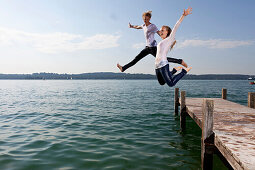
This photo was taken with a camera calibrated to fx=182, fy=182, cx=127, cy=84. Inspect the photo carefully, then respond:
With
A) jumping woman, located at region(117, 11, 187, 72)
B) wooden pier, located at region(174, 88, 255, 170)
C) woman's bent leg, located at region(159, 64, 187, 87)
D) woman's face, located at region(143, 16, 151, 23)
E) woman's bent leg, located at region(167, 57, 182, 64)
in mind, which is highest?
woman's face, located at region(143, 16, 151, 23)

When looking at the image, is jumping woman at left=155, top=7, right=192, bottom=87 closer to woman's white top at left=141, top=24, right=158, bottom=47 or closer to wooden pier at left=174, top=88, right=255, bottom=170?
woman's white top at left=141, top=24, right=158, bottom=47

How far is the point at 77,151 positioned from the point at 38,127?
18.4 feet

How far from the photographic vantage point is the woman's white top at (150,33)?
5.02 m

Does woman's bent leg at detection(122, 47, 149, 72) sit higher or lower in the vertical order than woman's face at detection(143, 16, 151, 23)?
lower

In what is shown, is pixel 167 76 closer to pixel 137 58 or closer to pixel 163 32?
pixel 137 58

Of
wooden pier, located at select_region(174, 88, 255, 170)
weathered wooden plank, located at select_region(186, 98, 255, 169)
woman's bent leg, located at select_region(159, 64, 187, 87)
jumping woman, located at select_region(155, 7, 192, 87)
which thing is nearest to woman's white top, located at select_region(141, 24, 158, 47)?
jumping woman, located at select_region(155, 7, 192, 87)

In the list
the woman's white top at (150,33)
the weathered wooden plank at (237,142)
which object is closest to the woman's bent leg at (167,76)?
the woman's white top at (150,33)

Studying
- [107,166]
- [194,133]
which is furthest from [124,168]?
[194,133]

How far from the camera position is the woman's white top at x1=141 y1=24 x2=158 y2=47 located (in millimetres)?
5016

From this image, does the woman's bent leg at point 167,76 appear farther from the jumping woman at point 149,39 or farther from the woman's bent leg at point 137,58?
the woman's bent leg at point 137,58

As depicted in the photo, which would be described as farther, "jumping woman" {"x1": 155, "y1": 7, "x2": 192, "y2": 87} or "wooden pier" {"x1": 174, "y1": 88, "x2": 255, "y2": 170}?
"jumping woman" {"x1": 155, "y1": 7, "x2": 192, "y2": 87}

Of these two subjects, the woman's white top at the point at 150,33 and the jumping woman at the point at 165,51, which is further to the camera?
the woman's white top at the point at 150,33

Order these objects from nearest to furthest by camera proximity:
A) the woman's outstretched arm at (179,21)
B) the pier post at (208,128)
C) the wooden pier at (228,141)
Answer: the wooden pier at (228,141)
the woman's outstretched arm at (179,21)
the pier post at (208,128)

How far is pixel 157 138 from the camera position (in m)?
10.2
